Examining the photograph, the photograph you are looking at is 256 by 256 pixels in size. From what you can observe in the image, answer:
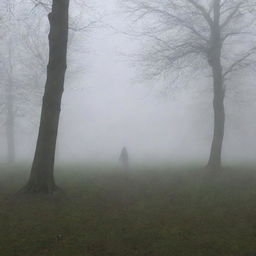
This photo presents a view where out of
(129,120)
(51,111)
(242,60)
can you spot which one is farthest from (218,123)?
(129,120)

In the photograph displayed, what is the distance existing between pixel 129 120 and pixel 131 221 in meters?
71.3

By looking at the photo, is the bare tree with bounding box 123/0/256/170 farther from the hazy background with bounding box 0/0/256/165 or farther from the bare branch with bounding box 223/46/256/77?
the hazy background with bounding box 0/0/256/165

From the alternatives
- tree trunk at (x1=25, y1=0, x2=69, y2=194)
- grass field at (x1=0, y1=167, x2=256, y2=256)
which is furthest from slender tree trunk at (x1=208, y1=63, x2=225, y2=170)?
tree trunk at (x1=25, y1=0, x2=69, y2=194)

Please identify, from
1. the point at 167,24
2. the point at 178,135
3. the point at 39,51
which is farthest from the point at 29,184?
the point at 178,135

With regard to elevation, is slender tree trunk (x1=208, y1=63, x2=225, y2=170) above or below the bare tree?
below

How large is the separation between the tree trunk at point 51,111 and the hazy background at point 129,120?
18998mm

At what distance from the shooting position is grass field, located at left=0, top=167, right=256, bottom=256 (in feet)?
26.6

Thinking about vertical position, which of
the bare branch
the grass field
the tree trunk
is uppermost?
the bare branch

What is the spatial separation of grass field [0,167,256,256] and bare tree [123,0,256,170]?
692 cm

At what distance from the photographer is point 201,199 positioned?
1199 cm

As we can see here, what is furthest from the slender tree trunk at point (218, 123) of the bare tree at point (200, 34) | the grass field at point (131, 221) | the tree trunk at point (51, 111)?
the tree trunk at point (51, 111)

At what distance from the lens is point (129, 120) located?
8094 centimetres

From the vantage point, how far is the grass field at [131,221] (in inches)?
319

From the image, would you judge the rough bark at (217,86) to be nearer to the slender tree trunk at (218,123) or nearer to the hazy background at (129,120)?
the slender tree trunk at (218,123)
